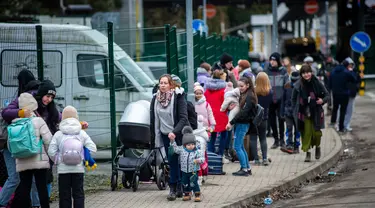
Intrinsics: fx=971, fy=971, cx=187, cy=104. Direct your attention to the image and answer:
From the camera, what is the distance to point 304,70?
17.0 m

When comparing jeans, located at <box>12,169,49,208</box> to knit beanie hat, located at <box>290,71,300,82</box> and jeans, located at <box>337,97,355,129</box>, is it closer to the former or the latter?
knit beanie hat, located at <box>290,71,300,82</box>

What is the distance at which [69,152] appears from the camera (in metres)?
10.9

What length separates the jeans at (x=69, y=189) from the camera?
1108 centimetres

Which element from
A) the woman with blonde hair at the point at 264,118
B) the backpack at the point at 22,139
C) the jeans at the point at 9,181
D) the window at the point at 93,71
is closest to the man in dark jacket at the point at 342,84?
the woman with blonde hair at the point at 264,118

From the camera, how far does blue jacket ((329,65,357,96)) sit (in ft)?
76.8

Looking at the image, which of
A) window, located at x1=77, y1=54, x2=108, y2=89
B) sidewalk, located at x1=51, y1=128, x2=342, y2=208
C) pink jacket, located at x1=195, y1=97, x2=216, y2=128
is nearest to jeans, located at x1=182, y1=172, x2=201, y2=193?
sidewalk, located at x1=51, y1=128, x2=342, y2=208

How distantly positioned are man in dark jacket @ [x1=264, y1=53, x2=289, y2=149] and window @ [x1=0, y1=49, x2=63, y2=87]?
470 centimetres

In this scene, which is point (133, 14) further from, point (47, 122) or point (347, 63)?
point (47, 122)

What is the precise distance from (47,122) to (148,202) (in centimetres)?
196

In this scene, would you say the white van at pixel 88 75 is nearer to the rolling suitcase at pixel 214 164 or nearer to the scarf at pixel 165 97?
the rolling suitcase at pixel 214 164

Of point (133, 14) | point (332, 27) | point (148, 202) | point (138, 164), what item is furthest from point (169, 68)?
point (332, 27)

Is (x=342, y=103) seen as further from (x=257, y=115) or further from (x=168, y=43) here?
(x=168, y=43)

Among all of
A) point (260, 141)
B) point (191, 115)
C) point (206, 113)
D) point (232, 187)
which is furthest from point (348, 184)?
point (191, 115)

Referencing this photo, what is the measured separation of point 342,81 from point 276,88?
4.33 metres
